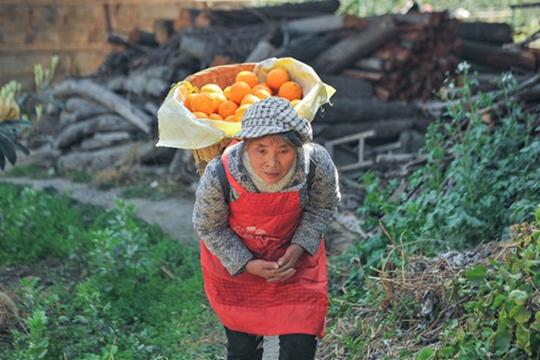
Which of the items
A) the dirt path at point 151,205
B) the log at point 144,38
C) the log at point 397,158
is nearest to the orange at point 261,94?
the dirt path at point 151,205

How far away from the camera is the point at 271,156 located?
121 inches

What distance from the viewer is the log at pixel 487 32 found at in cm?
1034

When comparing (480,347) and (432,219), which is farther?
(432,219)

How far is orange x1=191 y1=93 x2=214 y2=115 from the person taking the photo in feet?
12.5

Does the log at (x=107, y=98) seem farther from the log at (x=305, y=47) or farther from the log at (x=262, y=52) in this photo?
the log at (x=305, y=47)

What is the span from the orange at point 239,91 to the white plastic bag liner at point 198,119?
0.88 ft

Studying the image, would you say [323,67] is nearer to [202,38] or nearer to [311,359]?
[202,38]

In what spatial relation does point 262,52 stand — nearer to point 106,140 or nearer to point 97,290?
point 106,140

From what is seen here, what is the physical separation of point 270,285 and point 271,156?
68cm

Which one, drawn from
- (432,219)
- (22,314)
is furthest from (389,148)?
(22,314)

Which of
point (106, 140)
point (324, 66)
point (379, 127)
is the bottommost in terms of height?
point (106, 140)

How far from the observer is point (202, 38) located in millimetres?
10219

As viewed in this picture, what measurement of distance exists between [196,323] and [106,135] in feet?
20.6

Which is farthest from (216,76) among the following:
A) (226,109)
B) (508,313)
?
(508,313)
